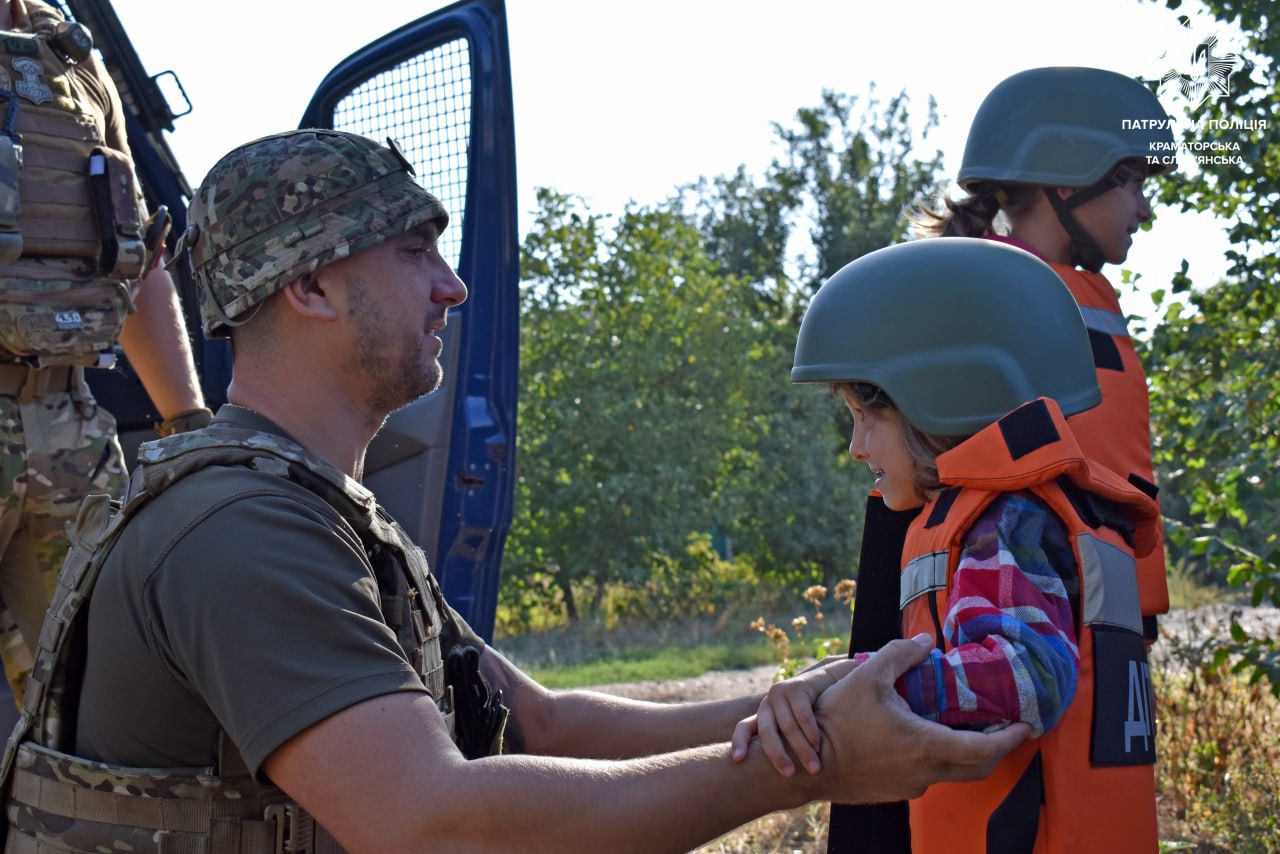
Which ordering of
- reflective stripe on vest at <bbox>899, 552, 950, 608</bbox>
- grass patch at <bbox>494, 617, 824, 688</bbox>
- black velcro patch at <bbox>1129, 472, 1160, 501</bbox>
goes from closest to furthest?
1. reflective stripe on vest at <bbox>899, 552, 950, 608</bbox>
2. black velcro patch at <bbox>1129, 472, 1160, 501</bbox>
3. grass patch at <bbox>494, 617, 824, 688</bbox>

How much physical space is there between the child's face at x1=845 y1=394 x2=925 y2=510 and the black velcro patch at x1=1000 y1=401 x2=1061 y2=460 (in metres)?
0.27

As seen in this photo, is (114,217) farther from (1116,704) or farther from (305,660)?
(1116,704)

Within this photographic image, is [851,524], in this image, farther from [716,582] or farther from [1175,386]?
[1175,386]

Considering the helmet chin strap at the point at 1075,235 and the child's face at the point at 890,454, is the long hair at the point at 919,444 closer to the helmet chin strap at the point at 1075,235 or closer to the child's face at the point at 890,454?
the child's face at the point at 890,454

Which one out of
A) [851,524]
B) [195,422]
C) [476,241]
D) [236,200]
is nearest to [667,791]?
[236,200]

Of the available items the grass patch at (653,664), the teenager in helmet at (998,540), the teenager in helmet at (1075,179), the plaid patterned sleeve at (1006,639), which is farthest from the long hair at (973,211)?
the grass patch at (653,664)

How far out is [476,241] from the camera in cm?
385

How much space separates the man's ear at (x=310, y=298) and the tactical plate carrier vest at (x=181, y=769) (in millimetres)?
238

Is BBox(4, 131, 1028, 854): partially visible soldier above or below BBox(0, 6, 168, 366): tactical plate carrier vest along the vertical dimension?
below

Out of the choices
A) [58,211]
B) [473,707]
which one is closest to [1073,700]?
[473,707]

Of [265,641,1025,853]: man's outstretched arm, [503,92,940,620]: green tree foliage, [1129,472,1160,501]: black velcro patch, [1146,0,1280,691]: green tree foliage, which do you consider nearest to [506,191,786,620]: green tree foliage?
[503,92,940,620]: green tree foliage

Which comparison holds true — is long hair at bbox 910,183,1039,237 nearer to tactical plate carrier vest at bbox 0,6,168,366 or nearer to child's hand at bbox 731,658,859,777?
child's hand at bbox 731,658,859,777

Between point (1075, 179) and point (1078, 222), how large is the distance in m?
0.10

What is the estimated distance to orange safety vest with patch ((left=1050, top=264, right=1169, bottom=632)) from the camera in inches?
112
